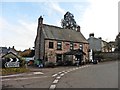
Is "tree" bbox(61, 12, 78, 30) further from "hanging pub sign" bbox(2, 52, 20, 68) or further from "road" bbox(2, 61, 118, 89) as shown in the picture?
"road" bbox(2, 61, 118, 89)

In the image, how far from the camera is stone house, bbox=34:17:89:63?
1560 inches

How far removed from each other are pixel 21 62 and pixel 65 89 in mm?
16867

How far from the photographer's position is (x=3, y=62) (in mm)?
26828

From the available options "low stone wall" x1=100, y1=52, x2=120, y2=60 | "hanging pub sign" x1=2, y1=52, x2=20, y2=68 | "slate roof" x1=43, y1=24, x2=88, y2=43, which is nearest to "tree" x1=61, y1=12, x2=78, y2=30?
"low stone wall" x1=100, y1=52, x2=120, y2=60

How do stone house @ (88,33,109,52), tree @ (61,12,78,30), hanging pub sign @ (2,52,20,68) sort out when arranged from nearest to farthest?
hanging pub sign @ (2,52,20,68) < stone house @ (88,33,109,52) < tree @ (61,12,78,30)

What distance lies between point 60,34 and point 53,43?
4.09 metres

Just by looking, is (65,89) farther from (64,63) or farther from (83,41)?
(83,41)

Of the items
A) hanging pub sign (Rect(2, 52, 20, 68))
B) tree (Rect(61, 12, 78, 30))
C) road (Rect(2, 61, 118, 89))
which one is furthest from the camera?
tree (Rect(61, 12, 78, 30))

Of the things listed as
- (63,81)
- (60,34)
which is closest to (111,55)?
(60,34)

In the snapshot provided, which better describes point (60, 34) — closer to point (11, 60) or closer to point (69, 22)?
point (11, 60)

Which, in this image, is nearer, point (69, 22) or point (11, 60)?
point (11, 60)

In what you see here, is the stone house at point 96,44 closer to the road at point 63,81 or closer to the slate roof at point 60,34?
the slate roof at point 60,34

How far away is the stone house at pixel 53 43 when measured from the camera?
3962cm

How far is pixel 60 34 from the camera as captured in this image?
4409cm
